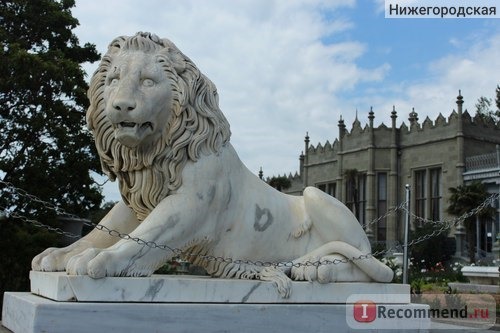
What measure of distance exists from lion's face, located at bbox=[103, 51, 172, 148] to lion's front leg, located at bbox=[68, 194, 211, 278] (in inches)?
16.6

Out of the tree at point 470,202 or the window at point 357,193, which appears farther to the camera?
the window at point 357,193

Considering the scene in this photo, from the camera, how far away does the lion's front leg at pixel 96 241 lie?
3.61m

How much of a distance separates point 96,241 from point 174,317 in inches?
35.5

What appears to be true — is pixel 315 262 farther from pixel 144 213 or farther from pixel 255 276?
pixel 144 213

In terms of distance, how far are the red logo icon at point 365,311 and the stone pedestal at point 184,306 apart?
25 millimetres

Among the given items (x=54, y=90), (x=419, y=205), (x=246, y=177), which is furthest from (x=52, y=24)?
(x=419, y=205)

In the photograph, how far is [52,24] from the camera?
13.3 m

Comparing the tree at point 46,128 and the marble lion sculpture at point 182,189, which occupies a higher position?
the tree at point 46,128

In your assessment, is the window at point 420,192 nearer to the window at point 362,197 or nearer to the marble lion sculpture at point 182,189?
the window at point 362,197

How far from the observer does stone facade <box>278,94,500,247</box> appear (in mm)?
35844

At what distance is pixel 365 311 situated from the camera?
3.75m

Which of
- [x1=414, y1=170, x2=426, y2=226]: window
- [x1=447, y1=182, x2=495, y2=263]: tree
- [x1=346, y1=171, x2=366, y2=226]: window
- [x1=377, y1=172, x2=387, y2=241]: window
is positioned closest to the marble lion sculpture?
[x1=447, y1=182, x2=495, y2=263]: tree

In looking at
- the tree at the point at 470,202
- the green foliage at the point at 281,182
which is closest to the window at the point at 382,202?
the tree at the point at 470,202

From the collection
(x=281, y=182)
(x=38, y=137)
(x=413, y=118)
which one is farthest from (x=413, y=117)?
(x=38, y=137)
